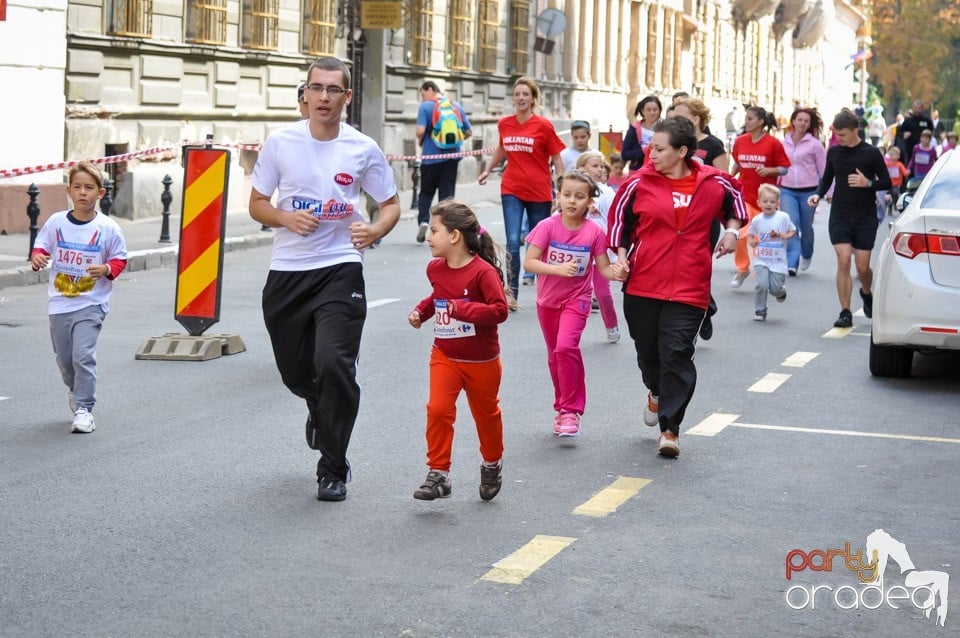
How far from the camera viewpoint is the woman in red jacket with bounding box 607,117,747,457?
8320mm

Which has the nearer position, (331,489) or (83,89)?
(331,489)

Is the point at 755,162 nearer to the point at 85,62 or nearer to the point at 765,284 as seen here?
the point at 765,284

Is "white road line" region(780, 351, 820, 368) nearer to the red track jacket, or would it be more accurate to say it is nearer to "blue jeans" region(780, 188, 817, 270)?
the red track jacket

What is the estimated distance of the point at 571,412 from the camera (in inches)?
342

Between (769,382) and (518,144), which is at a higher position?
(518,144)

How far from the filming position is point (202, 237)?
38.4ft

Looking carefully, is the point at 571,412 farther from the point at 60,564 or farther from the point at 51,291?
the point at 60,564

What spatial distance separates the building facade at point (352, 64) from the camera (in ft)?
72.8

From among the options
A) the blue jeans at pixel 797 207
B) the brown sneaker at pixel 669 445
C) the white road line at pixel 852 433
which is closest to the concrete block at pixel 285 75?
the blue jeans at pixel 797 207

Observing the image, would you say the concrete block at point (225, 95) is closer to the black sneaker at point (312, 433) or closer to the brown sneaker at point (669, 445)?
the brown sneaker at point (669, 445)

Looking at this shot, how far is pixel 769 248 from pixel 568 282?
585 cm

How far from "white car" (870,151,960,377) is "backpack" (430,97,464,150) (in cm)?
993

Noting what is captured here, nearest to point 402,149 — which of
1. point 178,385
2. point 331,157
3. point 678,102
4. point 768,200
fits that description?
point 768,200

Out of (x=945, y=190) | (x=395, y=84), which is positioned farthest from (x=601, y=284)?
(x=395, y=84)
